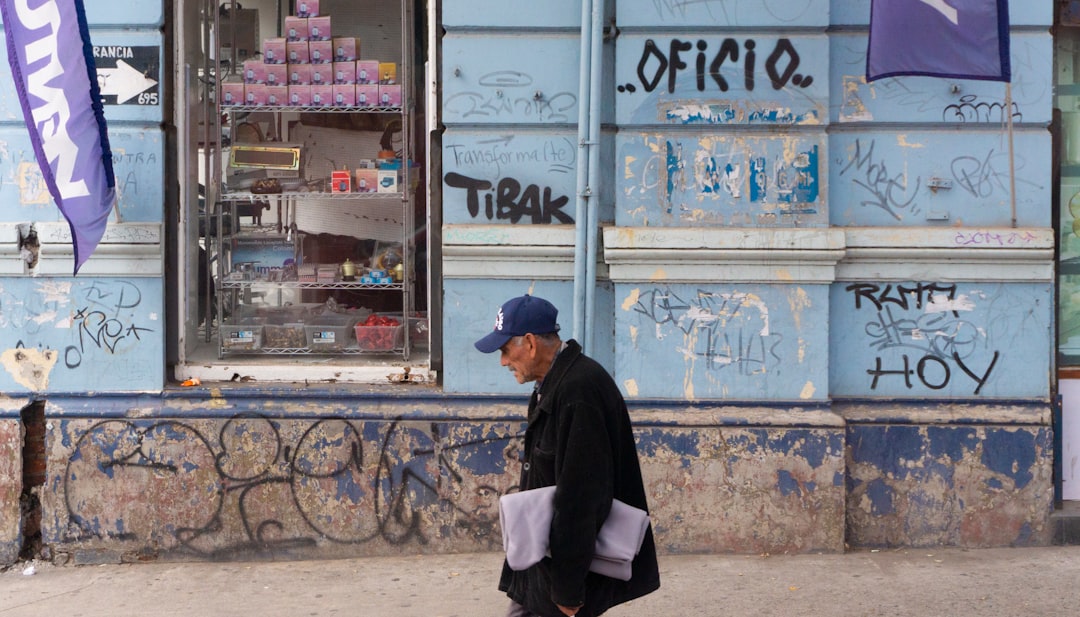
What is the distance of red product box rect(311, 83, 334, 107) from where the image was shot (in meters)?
6.18

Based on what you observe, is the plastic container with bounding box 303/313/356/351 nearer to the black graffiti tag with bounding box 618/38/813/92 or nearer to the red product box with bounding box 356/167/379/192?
the red product box with bounding box 356/167/379/192

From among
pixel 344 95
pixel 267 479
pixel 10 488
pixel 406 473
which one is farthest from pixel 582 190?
pixel 10 488

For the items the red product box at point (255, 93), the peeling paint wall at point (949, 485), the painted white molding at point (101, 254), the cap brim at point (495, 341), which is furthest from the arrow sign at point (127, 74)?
the peeling paint wall at point (949, 485)

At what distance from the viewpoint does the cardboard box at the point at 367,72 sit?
244 inches

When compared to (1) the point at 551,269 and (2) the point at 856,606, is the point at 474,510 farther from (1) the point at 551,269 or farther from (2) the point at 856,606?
(2) the point at 856,606

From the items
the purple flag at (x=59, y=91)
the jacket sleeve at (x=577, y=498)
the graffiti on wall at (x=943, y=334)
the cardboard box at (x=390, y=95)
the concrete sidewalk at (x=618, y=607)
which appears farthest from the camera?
the cardboard box at (x=390, y=95)

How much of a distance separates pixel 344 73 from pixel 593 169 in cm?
153

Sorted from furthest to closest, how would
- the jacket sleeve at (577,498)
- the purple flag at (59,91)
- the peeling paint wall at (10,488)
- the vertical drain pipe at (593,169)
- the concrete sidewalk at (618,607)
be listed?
1. the peeling paint wall at (10,488)
2. the vertical drain pipe at (593,169)
3. the purple flag at (59,91)
4. the concrete sidewalk at (618,607)
5. the jacket sleeve at (577,498)

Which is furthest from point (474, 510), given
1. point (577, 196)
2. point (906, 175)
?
point (906, 175)

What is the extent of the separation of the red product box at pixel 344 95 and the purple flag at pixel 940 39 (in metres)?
2.66

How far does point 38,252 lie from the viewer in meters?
5.79

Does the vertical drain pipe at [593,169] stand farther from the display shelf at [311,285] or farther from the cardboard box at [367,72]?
the cardboard box at [367,72]

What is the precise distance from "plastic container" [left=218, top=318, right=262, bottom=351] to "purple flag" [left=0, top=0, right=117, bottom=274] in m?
0.99

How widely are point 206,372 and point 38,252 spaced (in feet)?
3.34
